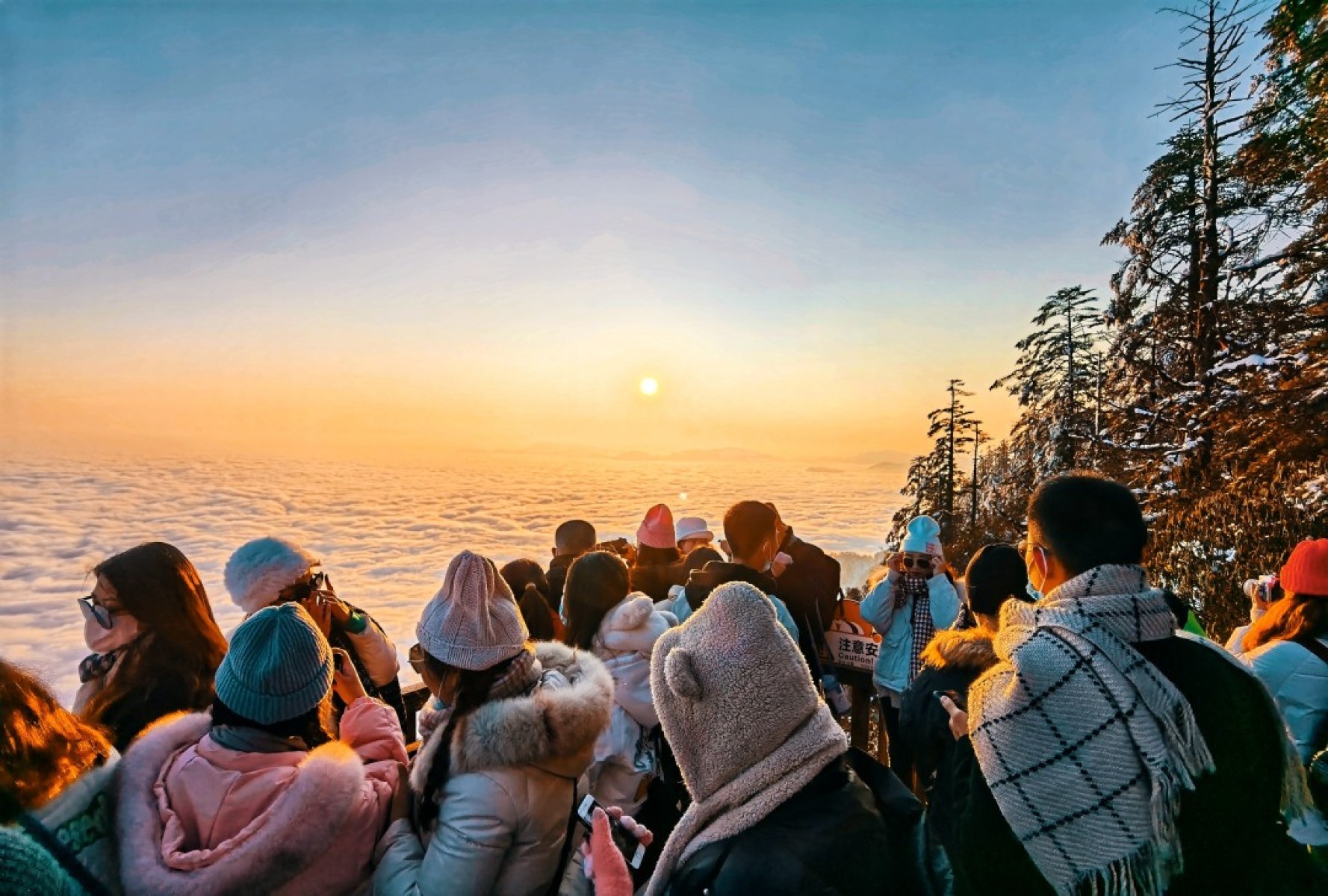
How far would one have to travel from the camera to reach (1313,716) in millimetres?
3014

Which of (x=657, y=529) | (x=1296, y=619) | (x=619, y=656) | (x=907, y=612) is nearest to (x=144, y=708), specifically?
(x=619, y=656)

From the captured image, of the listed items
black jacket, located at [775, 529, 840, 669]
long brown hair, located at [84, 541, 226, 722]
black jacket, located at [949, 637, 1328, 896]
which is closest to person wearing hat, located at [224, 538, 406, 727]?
long brown hair, located at [84, 541, 226, 722]

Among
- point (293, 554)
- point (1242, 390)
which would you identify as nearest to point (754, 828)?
point (293, 554)

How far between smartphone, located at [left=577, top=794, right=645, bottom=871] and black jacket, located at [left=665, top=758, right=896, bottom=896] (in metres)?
0.27

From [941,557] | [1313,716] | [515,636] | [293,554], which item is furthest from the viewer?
[941,557]

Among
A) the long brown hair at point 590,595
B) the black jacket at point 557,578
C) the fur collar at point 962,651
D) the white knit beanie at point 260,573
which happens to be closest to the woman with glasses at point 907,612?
the fur collar at point 962,651

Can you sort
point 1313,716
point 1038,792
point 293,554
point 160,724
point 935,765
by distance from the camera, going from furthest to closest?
point 293,554
point 1313,716
point 935,765
point 160,724
point 1038,792

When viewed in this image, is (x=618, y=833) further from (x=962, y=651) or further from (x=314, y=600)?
(x=314, y=600)

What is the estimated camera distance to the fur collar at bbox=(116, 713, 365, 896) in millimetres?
1689

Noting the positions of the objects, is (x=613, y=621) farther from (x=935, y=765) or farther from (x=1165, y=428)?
(x=1165, y=428)

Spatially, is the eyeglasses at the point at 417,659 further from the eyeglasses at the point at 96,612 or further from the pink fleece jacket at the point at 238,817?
the eyeglasses at the point at 96,612

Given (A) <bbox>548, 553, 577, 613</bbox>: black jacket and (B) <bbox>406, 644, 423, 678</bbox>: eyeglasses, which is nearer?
(B) <bbox>406, 644, 423, 678</bbox>: eyeglasses

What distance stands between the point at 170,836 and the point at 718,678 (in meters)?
1.53

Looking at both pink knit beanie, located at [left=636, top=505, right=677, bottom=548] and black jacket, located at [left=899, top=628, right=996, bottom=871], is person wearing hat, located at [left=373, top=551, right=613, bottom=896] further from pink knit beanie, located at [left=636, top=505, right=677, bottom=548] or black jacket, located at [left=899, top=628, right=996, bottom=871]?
pink knit beanie, located at [left=636, top=505, right=677, bottom=548]
